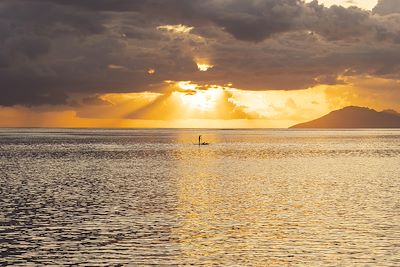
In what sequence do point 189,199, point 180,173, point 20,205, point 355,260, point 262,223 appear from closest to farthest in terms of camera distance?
point 355,260 < point 262,223 < point 20,205 < point 189,199 < point 180,173

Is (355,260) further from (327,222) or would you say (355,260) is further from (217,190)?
(217,190)

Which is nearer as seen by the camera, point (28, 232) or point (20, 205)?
point (28, 232)

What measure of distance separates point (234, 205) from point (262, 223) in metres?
11.4

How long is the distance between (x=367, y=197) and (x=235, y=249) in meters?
31.1

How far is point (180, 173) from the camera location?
101438 millimetres

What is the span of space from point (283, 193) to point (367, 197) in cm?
952

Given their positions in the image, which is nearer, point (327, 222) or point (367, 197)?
point (327, 222)

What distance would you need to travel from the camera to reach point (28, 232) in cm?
4425

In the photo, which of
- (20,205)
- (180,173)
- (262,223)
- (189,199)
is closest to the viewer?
(262,223)

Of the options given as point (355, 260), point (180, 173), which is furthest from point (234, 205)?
point (180, 173)

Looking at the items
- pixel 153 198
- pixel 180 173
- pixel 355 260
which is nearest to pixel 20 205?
pixel 153 198

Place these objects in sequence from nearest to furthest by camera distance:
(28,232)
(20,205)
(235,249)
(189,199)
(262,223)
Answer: (235,249) → (28,232) → (262,223) → (20,205) → (189,199)

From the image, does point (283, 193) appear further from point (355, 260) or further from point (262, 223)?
point (355, 260)

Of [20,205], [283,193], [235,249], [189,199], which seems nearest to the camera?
[235,249]
